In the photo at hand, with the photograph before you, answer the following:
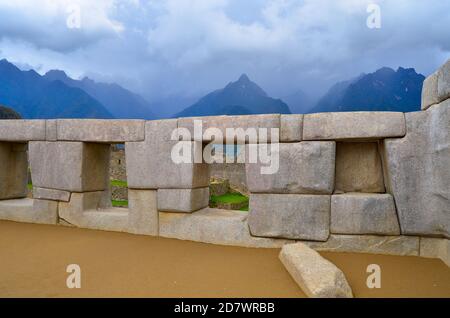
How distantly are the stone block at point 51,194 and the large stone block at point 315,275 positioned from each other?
3786 mm

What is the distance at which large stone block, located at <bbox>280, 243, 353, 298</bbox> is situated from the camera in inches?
102

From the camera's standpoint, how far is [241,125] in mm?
4367

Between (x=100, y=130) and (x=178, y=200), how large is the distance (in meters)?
1.69

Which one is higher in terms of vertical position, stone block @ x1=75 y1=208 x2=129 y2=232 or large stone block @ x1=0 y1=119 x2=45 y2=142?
large stone block @ x1=0 y1=119 x2=45 y2=142

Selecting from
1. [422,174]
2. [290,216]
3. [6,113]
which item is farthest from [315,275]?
[6,113]

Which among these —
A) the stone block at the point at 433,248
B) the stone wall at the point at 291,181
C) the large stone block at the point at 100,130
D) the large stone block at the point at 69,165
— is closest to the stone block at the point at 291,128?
the stone wall at the point at 291,181

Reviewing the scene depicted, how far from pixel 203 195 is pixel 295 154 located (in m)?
1.69

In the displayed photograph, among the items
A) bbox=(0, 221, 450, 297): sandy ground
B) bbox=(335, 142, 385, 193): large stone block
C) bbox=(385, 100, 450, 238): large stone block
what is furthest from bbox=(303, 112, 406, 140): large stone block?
bbox=(0, 221, 450, 297): sandy ground

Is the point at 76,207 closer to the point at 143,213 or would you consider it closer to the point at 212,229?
the point at 143,213

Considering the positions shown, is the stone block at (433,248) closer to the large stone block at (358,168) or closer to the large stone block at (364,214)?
the large stone block at (364,214)

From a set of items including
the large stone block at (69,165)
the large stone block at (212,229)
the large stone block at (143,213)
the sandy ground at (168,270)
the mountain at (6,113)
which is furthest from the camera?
the mountain at (6,113)

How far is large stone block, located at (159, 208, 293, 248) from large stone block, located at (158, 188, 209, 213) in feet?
0.35

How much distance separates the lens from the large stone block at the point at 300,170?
13.4 feet

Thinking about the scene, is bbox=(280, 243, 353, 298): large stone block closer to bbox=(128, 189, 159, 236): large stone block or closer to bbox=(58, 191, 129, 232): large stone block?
bbox=(128, 189, 159, 236): large stone block
